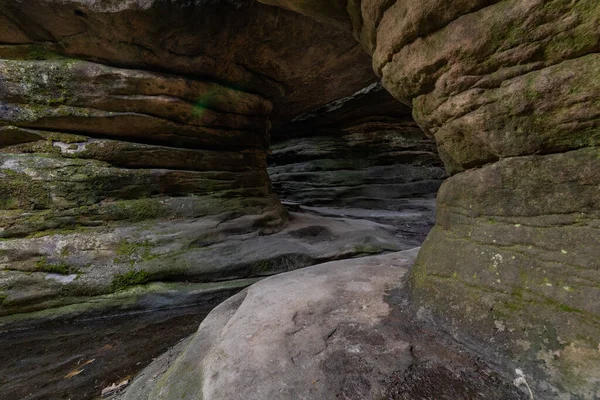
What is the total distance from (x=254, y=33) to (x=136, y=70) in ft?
10.3

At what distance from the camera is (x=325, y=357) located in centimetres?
218

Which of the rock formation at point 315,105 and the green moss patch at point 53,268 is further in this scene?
the green moss patch at point 53,268

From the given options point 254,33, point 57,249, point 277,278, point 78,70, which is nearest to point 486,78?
point 277,278

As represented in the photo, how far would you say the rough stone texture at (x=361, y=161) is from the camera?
14.4 meters

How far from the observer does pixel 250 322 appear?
9.31 ft

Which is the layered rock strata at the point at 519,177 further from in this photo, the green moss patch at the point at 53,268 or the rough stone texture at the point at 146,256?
the green moss patch at the point at 53,268

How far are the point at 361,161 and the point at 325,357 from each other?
46.5ft

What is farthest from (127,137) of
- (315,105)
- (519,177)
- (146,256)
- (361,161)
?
(361,161)

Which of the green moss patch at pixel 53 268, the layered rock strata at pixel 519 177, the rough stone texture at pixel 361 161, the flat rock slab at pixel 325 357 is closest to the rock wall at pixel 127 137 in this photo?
the green moss patch at pixel 53 268

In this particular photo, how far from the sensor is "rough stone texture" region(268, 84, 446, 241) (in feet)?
47.1

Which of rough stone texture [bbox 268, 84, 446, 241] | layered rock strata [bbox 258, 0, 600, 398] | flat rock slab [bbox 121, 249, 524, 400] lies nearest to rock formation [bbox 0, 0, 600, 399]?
layered rock strata [bbox 258, 0, 600, 398]

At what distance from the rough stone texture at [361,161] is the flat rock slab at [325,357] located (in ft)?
34.4

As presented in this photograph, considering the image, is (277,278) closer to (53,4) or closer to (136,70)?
(136,70)

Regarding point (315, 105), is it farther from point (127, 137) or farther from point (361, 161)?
point (127, 137)
